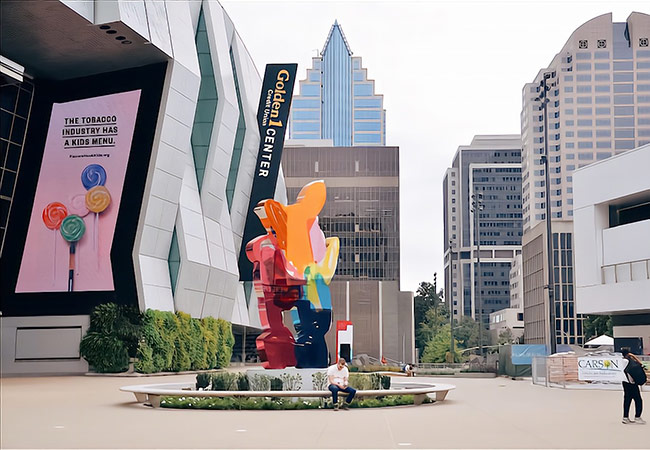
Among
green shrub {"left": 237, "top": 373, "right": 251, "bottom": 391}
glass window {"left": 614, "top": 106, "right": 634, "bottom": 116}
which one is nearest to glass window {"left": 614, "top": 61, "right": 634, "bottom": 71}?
glass window {"left": 614, "top": 106, "right": 634, "bottom": 116}

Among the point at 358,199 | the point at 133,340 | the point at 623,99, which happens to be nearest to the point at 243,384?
the point at 133,340

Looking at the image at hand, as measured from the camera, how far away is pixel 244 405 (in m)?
19.4

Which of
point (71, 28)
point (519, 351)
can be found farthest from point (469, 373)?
point (71, 28)

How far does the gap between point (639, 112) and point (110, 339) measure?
5269 inches

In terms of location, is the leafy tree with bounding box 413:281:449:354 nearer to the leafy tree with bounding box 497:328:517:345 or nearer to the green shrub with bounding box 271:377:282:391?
the leafy tree with bounding box 497:328:517:345

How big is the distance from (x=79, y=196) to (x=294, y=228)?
69.0 feet

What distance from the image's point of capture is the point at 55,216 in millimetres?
42688

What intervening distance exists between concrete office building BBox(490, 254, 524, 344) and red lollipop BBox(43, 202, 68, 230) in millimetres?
118028

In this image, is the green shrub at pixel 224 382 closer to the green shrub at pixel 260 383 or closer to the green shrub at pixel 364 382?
the green shrub at pixel 260 383

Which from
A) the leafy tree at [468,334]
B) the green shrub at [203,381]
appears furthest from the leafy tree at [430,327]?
the green shrub at [203,381]

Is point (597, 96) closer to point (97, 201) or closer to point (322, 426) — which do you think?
point (97, 201)

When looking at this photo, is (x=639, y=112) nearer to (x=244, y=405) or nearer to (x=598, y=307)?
(x=598, y=307)

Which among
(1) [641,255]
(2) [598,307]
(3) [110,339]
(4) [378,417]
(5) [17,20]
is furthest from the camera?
(2) [598,307]

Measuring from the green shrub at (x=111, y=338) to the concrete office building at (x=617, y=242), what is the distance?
2661 centimetres
